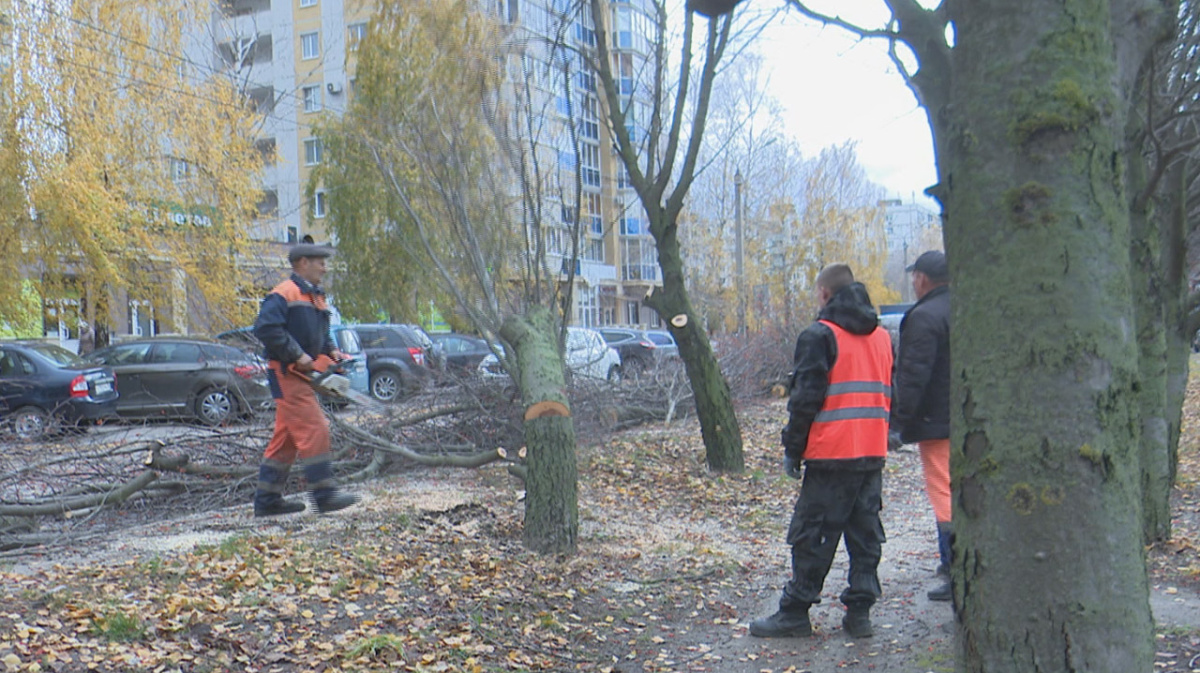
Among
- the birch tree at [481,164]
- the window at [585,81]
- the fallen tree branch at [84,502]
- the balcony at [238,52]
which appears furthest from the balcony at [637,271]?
the fallen tree branch at [84,502]

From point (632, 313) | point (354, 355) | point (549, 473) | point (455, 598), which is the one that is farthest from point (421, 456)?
point (632, 313)

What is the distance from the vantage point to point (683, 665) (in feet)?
15.5

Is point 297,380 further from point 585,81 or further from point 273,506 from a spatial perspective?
point 585,81

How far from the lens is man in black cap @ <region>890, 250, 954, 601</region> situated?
524cm

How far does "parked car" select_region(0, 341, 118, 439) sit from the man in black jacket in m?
11.5

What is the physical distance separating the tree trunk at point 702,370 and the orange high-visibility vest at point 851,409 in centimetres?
511

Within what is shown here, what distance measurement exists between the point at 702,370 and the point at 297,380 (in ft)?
15.3

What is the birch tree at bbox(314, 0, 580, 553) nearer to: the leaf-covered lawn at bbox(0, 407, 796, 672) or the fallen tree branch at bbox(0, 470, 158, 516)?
the leaf-covered lawn at bbox(0, 407, 796, 672)

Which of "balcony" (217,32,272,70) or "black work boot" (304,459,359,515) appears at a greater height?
"balcony" (217,32,272,70)

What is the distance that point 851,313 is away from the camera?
486cm

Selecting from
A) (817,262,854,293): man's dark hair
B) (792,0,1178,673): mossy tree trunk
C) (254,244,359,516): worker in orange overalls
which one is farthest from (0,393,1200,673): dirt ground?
(792,0,1178,673): mossy tree trunk

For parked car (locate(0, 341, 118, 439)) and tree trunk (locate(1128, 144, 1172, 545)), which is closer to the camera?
tree trunk (locate(1128, 144, 1172, 545))

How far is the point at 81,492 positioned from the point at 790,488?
6.08m

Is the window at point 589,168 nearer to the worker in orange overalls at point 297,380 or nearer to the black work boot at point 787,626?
the worker in orange overalls at point 297,380
